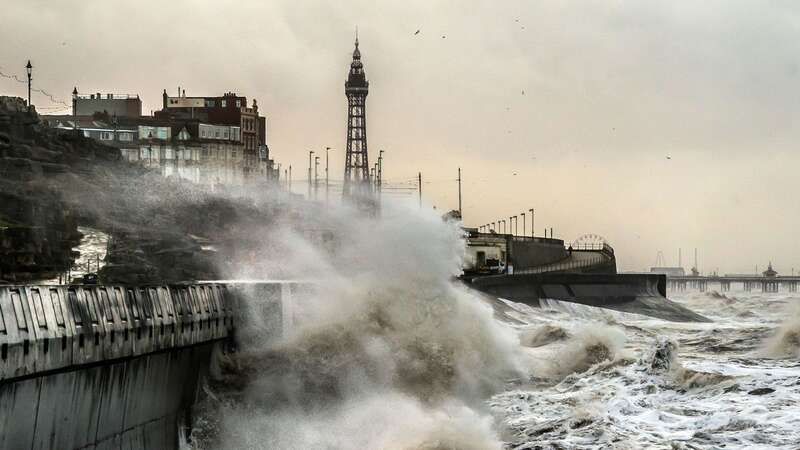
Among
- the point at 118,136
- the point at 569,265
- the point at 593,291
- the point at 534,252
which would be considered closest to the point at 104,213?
the point at 593,291

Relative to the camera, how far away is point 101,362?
23375 millimetres

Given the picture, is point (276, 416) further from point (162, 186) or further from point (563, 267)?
point (563, 267)

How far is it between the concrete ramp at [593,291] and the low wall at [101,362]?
4998 centimetres

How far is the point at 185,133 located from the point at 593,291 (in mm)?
55673

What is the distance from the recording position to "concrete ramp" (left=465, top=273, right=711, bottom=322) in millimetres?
85562

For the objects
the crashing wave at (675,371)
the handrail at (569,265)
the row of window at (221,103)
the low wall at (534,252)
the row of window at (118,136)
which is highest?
the row of window at (221,103)

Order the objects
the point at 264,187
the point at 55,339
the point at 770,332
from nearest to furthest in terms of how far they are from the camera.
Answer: the point at 55,339 < the point at 770,332 < the point at 264,187

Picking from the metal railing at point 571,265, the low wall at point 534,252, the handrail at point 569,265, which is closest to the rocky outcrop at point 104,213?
the low wall at point 534,252

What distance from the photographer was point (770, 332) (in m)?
50.5

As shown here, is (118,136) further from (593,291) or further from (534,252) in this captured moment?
(593,291)

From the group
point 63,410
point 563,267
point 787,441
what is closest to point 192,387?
point 63,410

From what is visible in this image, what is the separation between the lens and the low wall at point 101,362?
19922mm

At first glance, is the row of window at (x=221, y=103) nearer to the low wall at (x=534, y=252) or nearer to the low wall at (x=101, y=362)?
the low wall at (x=534, y=252)

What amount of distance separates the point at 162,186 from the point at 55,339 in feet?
297
